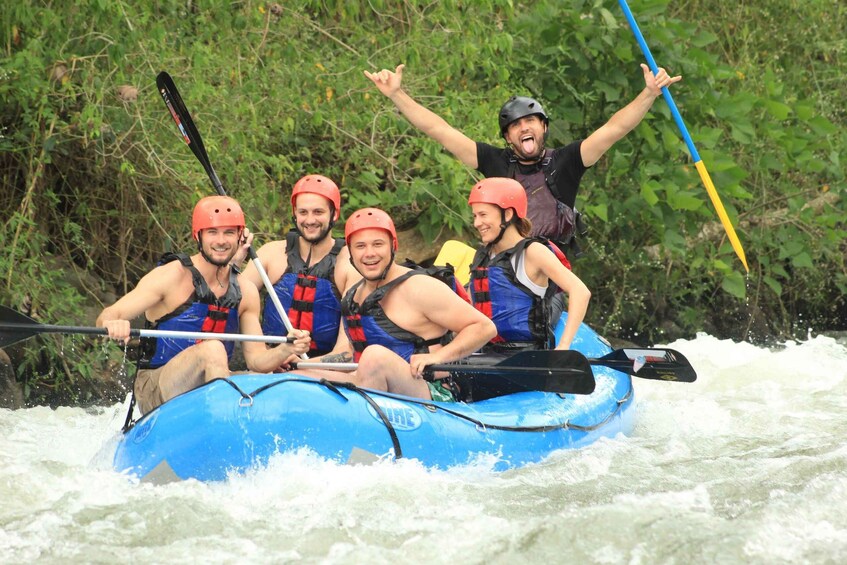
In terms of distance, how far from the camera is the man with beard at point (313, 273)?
542 centimetres

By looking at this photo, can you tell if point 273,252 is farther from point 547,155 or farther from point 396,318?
point 547,155

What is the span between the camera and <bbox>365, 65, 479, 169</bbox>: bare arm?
6137 mm

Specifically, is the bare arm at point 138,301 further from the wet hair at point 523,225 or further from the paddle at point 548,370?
the wet hair at point 523,225

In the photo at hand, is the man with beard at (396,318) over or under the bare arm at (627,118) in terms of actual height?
under

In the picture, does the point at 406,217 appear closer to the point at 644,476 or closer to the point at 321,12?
the point at 321,12

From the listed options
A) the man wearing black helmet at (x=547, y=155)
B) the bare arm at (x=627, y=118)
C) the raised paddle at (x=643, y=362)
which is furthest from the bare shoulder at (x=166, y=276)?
the bare arm at (x=627, y=118)

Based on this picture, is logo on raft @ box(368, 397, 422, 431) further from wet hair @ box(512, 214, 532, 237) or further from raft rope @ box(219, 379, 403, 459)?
wet hair @ box(512, 214, 532, 237)

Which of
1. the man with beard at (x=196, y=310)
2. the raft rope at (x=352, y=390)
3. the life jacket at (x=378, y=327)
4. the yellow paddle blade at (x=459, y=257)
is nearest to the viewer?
the raft rope at (x=352, y=390)

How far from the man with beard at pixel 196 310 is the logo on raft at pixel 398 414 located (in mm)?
563

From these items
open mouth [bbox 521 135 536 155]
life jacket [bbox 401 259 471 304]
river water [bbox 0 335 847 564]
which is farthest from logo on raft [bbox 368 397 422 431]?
open mouth [bbox 521 135 536 155]

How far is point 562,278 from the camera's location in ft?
17.7

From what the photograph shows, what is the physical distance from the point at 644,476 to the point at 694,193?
160 inches

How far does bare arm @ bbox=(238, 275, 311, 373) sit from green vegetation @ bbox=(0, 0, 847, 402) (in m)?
1.49

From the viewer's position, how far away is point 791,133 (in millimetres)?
9297
